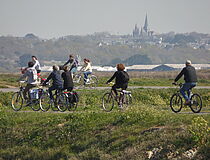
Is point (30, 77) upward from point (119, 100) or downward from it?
upward

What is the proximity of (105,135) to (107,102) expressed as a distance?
12.5 ft

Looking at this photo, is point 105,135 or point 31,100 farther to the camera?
point 31,100

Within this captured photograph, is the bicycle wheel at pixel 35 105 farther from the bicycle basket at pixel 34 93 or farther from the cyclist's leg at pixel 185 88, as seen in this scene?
the cyclist's leg at pixel 185 88

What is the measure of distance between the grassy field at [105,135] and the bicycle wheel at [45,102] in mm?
862

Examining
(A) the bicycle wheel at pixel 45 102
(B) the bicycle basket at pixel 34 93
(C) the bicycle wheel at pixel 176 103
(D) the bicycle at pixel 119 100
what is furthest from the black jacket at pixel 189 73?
(B) the bicycle basket at pixel 34 93

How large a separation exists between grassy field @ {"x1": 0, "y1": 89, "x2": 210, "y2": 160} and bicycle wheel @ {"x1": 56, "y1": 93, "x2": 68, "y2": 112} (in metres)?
0.76

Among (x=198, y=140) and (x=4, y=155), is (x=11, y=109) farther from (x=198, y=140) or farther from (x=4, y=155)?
(x=198, y=140)

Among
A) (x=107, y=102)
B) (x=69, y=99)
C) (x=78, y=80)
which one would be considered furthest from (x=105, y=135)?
(x=78, y=80)

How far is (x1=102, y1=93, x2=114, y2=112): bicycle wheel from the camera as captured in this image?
67.5 feet

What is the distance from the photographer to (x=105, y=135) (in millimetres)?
17109

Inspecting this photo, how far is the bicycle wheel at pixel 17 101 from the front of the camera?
73.3 ft

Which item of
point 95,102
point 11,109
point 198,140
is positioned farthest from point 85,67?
point 198,140

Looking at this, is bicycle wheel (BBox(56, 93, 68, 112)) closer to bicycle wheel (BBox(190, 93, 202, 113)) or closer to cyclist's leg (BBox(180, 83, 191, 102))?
cyclist's leg (BBox(180, 83, 191, 102))

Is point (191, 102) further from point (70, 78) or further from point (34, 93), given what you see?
point (34, 93)
